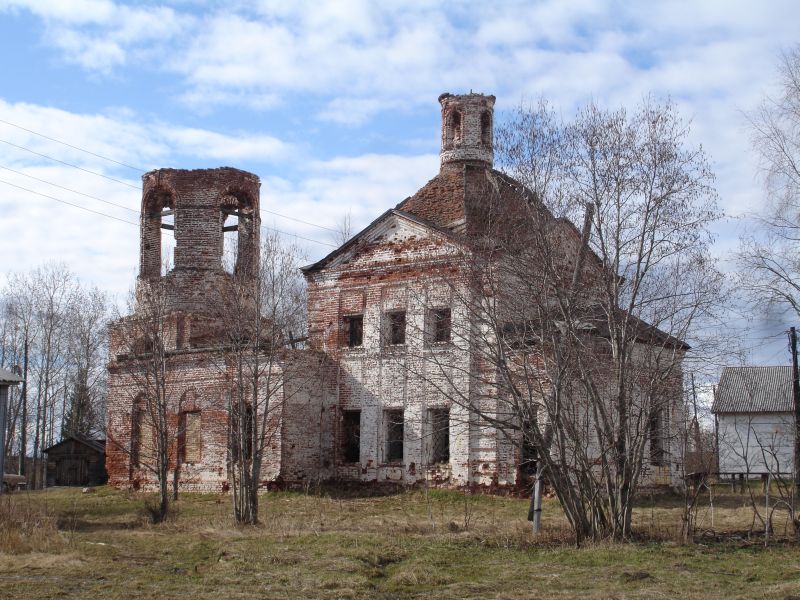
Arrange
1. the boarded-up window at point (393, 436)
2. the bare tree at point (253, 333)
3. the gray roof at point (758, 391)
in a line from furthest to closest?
the gray roof at point (758, 391) → the boarded-up window at point (393, 436) → the bare tree at point (253, 333)

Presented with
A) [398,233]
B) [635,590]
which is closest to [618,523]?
[635,590]

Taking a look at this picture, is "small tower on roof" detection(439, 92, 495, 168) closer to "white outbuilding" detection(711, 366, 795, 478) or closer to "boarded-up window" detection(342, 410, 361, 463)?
"boarded-up window" detection(342, 410, 361, 463)

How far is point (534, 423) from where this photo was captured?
43.7 feet

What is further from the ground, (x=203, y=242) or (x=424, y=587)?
(x=203, y=242)

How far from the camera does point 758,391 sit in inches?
1615

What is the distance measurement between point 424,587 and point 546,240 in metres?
5.61

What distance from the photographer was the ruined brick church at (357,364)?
900 inches

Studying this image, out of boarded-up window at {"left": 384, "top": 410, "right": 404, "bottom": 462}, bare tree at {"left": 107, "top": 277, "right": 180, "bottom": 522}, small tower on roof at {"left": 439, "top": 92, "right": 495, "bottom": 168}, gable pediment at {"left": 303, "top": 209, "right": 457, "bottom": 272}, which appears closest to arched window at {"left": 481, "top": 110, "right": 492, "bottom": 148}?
small tower on roof at {"left": 439, "top": 92, "right": 495, "bottom": 168}

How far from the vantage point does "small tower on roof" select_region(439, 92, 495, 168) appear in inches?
1038

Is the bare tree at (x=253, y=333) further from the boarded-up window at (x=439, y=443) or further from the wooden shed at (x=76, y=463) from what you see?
the wooden shed at (x=76, y=463)

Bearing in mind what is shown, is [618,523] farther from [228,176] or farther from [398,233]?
[228,176]

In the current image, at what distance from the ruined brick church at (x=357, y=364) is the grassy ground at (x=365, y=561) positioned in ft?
19.1

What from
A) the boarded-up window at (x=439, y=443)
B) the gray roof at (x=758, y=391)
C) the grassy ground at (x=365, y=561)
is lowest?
the grassy ground at (x=365, y=561)

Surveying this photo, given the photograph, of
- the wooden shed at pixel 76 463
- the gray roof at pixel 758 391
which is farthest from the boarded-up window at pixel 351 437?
the gray roof at pixel 758 391
